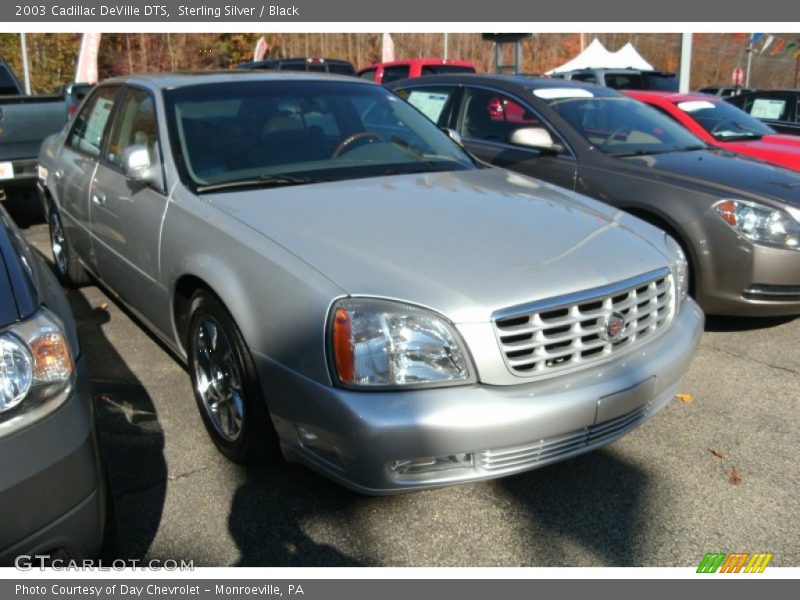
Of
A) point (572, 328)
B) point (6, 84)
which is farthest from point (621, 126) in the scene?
point (6, 84)

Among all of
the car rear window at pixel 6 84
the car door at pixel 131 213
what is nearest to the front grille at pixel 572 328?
the car door at pixel 131 213

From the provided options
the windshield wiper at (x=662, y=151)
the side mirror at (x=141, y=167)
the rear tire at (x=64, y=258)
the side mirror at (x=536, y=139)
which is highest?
the side mirror at (x=141, y=167)

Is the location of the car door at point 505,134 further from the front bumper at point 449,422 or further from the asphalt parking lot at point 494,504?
the front bumper at point 449,422

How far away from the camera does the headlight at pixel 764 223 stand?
452 cm

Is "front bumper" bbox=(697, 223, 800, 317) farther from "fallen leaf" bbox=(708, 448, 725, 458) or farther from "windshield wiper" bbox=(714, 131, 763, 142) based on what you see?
"windshield wiper" bbox=(714, 131, 763, 142)

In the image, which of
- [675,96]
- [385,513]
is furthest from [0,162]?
[675,96]

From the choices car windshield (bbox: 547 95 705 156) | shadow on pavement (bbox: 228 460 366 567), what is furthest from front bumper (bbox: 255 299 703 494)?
car windshield (bbox: 547 95 705 156)

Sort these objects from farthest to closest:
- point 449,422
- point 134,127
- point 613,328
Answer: point 134,127, point 613,328, point 449,422

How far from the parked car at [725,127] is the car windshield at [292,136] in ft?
12.6

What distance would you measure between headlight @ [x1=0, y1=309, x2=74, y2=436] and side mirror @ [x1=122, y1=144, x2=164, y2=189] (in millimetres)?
1561

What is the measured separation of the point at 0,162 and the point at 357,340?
5946 mm

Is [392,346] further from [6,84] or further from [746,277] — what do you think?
[6,84]

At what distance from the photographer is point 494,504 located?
9.61 ft

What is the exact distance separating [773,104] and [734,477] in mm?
8575
